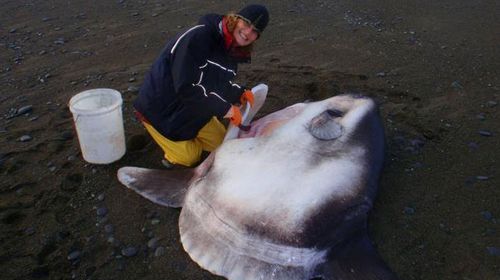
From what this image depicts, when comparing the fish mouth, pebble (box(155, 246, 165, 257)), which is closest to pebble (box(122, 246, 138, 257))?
pebble (box(155, 246, 165, 257))

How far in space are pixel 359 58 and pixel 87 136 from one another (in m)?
3.39

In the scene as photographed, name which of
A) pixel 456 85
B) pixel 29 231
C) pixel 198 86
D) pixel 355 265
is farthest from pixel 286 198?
pixel 456 85

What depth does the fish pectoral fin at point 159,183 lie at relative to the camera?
10.9ft

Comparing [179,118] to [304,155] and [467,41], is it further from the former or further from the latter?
[467,41]

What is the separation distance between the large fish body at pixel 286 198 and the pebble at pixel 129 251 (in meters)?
0.37

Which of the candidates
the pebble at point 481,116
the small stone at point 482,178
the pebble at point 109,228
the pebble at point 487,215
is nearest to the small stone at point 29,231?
the pebble at point 109,228

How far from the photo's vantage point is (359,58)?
5.55 meters

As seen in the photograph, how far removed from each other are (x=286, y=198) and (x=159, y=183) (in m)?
1.12

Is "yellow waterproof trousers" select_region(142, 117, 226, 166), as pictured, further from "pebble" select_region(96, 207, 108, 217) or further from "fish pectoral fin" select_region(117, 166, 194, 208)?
"pebble" select_region(96, 207, 108, 217)

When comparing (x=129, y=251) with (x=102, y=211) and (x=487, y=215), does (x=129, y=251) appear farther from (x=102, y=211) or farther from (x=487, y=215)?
(x=487, y=215)

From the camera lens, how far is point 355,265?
8.85ft

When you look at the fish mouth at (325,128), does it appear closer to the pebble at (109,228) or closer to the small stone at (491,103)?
the pebble at (109,228)

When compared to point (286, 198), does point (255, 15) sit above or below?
above

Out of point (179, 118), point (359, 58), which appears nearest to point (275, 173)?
point (179, 118)
